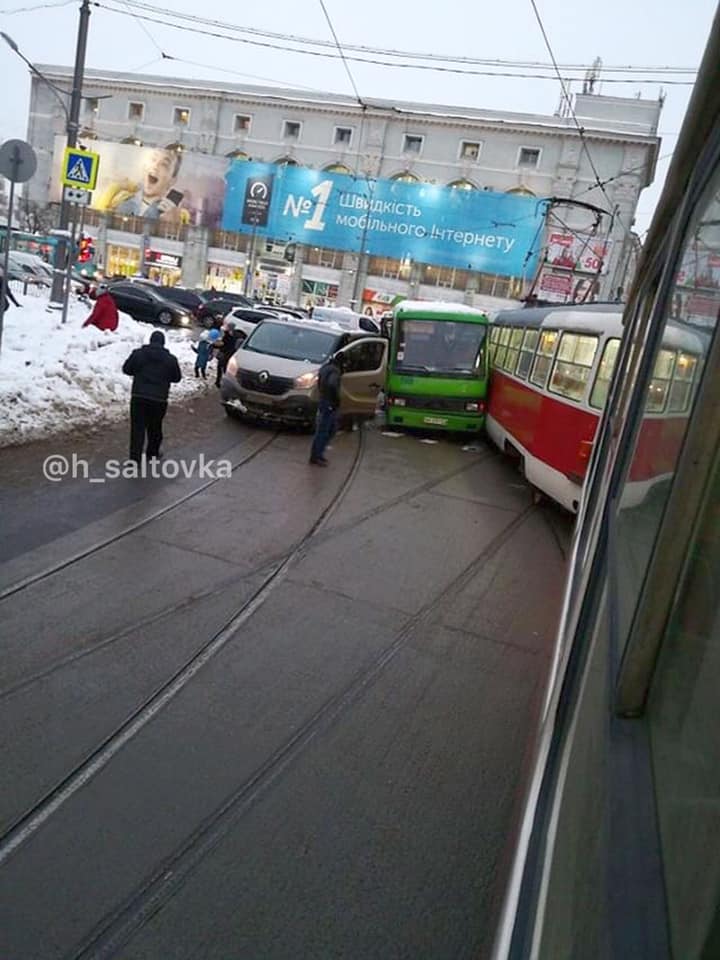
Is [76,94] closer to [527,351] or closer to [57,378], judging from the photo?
[57,378]

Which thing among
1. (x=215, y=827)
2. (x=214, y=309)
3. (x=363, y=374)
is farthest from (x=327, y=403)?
(x=214, y=309)

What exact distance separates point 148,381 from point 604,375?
533cm

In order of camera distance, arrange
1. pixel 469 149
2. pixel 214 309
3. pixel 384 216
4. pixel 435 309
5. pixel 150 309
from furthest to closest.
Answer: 1. pixel 469 149
2. pixel 384 216
3. pixel 214 309
4. pixel 150 309
5. pixel 435 309

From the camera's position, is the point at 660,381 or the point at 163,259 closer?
the point at 660,381

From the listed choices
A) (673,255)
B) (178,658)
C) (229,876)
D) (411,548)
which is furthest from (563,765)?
(411,548)

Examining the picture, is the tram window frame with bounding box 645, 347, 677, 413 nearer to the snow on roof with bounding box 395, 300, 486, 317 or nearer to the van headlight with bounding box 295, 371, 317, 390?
the van headlight with bounding box 295, 371, 317, 390

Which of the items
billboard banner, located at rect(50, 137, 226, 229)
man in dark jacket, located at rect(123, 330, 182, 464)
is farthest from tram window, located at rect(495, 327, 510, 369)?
billboard banner, located at rect(50, 137, 226, 229)

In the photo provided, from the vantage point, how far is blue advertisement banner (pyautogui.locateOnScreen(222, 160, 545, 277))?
52750mm

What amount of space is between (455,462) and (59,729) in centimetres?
968

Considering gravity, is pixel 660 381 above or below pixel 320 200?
below

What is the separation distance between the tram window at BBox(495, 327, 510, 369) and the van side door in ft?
7.49

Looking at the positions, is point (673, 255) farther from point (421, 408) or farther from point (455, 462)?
point (421, 408)

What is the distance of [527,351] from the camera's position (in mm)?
11484

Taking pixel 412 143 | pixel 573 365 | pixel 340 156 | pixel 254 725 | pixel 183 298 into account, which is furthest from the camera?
pixel 340 156
